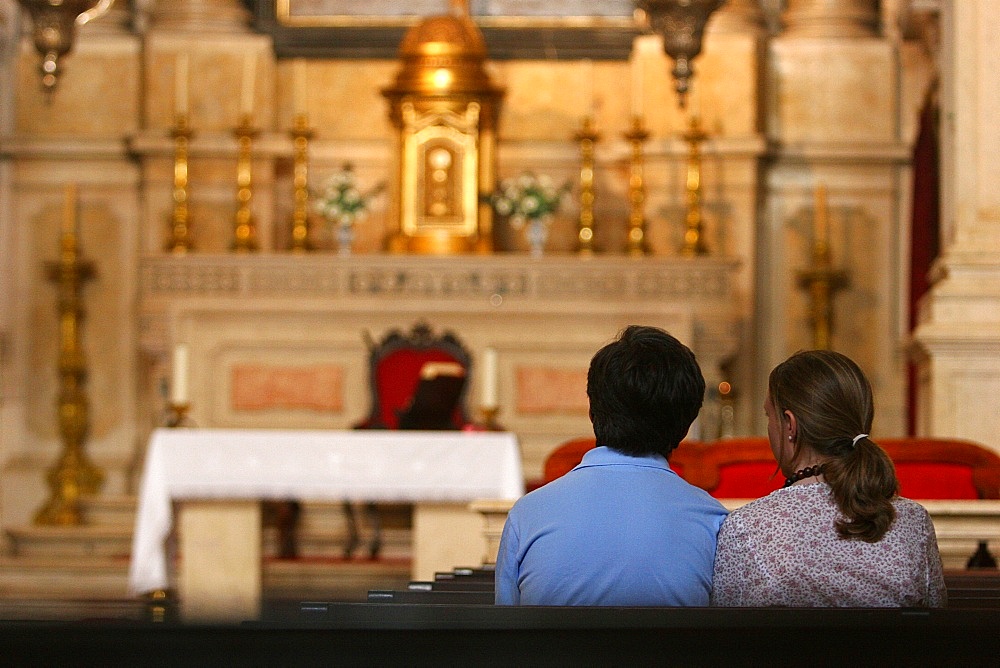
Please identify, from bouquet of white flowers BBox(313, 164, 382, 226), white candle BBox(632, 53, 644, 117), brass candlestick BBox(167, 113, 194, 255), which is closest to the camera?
bouquet of white flowers BBox(313, 164, 382, 226)

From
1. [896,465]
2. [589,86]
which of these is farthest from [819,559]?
[589,86]

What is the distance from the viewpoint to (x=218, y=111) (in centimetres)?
1091

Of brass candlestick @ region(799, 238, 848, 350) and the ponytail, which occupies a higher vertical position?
brass candlestick @ region(799, 238, 848, 350)

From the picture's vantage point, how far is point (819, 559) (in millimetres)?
2475

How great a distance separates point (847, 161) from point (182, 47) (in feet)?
14.7

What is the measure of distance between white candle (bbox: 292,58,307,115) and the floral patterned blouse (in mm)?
9071

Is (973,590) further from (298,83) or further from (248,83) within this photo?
(298,83)

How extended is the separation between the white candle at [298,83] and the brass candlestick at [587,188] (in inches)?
77.5

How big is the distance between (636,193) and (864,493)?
816 cm

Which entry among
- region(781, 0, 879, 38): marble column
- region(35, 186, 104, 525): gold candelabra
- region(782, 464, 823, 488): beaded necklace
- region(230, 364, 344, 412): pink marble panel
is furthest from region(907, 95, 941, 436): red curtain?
region(782, 464, 823, 488): beaded necklace

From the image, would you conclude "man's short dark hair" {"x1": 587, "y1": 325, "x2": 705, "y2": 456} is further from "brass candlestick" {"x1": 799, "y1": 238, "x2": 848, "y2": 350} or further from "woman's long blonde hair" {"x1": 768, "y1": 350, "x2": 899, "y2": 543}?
"brass candlestick" {"x1": 799, "y1": 238, "x2": 848, "y2": 350}

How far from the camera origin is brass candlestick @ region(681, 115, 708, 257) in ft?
33.8

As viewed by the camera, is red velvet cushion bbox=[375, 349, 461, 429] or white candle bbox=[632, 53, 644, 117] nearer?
red velvet cushion bbox=[375, 349, 461, 429]

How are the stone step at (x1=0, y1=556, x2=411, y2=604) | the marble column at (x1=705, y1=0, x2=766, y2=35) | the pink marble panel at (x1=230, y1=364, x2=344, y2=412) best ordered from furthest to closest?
the marble column at (x1=705, y1=0, x2=766, y2=35)
the pink marble panel at (x1=230, y1=364, x2=344, y2=412)
the stone step at (x1=0, y1=556, x2=411, y2=604)
